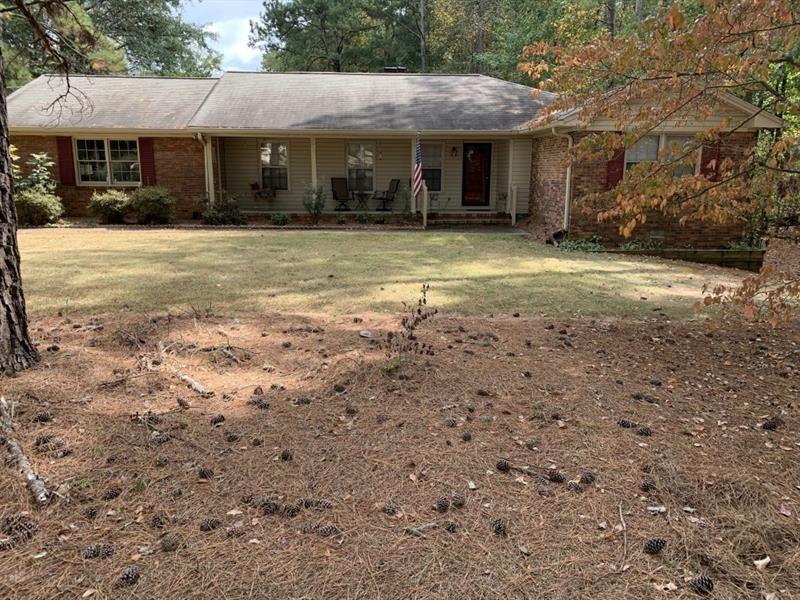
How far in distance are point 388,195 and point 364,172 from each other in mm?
1102

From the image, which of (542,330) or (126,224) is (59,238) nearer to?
(126,224)

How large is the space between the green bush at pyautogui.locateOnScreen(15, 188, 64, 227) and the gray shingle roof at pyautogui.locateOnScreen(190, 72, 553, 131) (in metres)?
4.01

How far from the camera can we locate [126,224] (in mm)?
15203

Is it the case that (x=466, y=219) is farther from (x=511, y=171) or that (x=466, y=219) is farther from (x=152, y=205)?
(x=152, y=205)

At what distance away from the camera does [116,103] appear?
16906mm

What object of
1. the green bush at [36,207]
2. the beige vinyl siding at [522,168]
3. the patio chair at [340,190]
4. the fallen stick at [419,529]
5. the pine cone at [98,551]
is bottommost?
the fallen stick at [419,529]

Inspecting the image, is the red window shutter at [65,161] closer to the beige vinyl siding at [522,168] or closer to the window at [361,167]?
the window at [361,167]

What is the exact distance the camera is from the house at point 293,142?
15414mm

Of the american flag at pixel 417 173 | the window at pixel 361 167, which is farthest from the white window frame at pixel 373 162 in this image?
the american flag at pixel 417 173

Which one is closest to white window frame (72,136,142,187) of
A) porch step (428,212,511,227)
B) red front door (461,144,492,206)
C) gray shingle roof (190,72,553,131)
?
gray shingle roof (190,72,553,131)

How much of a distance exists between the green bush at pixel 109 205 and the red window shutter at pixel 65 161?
167 cm

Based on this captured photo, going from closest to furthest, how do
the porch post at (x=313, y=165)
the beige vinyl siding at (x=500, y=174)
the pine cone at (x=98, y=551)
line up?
the pine cone at (x=98, y=551) → the porch post at (x=313, y=165) → the beige vinyl siding at (x=500, y=174)

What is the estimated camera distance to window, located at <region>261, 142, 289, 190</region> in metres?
17.2

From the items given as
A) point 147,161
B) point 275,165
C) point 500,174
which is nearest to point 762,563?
point 500,174
